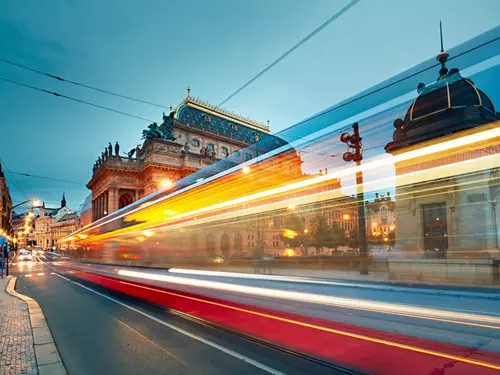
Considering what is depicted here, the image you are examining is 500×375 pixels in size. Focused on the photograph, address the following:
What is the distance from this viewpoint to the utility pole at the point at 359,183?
8188 mm

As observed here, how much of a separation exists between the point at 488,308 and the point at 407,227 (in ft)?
8.69

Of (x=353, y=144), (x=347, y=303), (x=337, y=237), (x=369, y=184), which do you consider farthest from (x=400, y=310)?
(x=353, y=144)

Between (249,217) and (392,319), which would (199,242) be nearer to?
(249,217)

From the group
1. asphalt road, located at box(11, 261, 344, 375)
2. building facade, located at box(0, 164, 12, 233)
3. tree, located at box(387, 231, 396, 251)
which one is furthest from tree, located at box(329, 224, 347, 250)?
building facade, located at box(0, 164, 12, 233)

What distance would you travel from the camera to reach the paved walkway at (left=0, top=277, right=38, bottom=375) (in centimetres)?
547

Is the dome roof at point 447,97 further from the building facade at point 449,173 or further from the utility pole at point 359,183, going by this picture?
the utility pole at point 359,183

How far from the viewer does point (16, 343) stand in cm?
689

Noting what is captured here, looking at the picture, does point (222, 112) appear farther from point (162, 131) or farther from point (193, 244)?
point (193, 244)

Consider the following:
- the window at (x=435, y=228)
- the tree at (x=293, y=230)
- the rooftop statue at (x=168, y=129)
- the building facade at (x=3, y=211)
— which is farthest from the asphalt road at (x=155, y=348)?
the building facade at (x=3, y=211)

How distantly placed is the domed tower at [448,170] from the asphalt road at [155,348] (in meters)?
4.00

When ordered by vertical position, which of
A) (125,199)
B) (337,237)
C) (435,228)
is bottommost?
(337,237)

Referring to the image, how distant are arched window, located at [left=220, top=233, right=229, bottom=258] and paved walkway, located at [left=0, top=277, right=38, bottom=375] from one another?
5456 millimetres

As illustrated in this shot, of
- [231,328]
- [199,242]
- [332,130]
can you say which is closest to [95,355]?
[231,328]

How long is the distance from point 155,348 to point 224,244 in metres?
4.79
